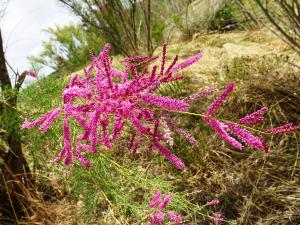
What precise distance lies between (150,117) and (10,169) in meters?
2.40

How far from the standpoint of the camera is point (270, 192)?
9.29 ft

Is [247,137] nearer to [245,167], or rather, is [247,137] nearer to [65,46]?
[245,167]

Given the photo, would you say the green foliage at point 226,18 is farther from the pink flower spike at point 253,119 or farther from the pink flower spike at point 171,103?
the pink flower spike at point 171,103

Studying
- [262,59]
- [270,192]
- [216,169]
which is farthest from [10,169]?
[262,59]

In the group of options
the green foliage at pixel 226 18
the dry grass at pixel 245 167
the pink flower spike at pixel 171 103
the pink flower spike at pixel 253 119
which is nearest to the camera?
the pink flower spike at pixel 171 103

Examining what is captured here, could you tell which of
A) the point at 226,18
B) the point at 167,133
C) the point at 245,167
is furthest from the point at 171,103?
the point at 226,18

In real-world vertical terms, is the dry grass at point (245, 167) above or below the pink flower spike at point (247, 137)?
below

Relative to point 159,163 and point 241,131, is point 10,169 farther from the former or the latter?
point 241,131

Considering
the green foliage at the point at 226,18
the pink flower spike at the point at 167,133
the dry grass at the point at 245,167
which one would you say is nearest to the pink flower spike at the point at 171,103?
the pink flower spike at the point at 167,133

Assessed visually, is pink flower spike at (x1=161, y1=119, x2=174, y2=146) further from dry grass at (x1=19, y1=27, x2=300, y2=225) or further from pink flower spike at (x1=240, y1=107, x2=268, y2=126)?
dry grass at (x1=19, y1=27, x2=300, y2=225)


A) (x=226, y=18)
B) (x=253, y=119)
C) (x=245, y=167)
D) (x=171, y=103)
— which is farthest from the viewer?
(x=226, y=18)

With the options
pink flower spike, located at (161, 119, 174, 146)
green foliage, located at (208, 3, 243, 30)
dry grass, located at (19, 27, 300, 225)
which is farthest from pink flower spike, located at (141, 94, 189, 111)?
green foliage, located at (208, 3, 243, 30)

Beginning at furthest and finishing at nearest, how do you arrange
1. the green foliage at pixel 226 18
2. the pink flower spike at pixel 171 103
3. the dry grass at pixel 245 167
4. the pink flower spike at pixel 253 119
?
the green foliage at pixel 226 18
the dry grass at pixel 245 167
the pink flower spike at pixel 253 119
the pink flower spike at pixel 171 103

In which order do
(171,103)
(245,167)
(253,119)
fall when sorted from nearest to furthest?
(171,103) < (253,119) < (245,167)
